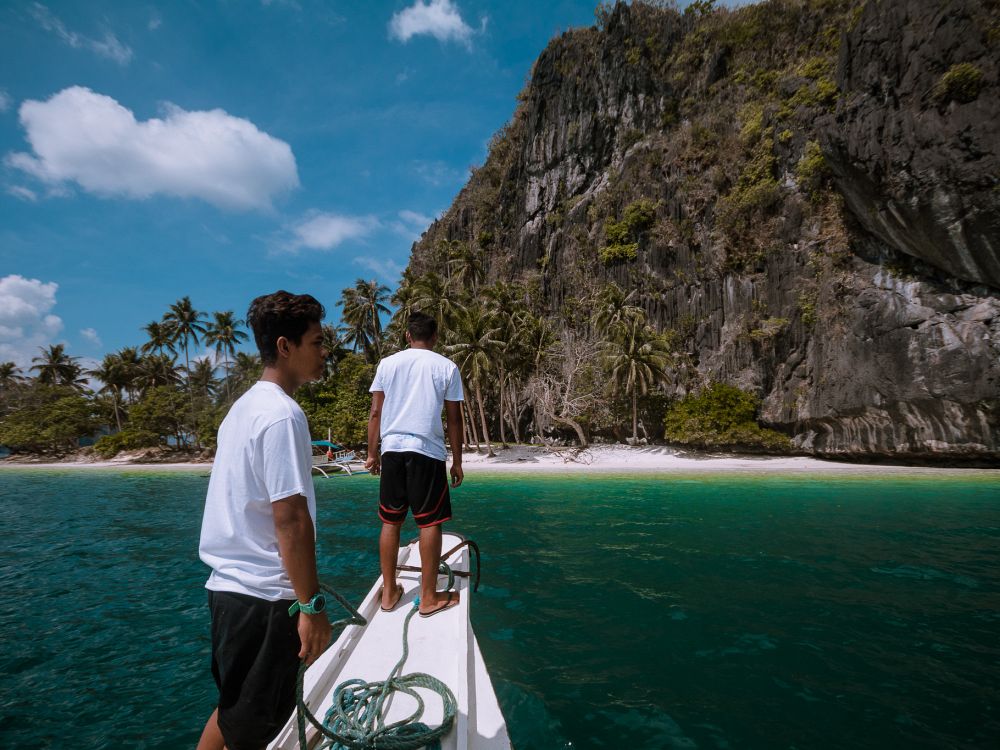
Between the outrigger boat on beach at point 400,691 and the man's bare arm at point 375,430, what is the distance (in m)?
1.15

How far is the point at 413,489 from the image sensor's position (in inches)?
138

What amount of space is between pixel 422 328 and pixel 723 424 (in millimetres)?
28465

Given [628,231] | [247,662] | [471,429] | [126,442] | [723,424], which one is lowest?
[247,662]

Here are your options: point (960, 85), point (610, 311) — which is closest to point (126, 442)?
point (610, 311)

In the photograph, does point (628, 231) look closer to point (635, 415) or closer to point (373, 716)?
point (635, 415)

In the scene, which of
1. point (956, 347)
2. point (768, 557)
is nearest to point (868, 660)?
point (768, 557)

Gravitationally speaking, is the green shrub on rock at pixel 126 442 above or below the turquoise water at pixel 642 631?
above

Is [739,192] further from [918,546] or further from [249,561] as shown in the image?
[249,561]

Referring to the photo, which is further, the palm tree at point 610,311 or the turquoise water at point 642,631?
the palm tree at point 610,311

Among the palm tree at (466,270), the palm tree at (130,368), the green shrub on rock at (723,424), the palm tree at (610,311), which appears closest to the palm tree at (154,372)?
the palm tree at (130,368)

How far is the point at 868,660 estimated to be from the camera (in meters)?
3.75

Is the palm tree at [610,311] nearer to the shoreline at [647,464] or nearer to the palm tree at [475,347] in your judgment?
the palm tree at [475,347]

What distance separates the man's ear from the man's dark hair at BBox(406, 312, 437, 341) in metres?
2.06

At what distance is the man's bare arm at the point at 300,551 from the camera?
1.61m
